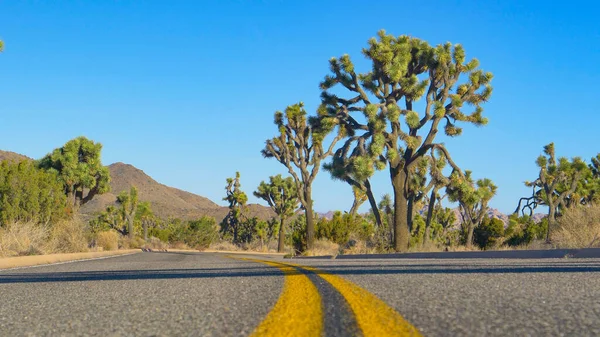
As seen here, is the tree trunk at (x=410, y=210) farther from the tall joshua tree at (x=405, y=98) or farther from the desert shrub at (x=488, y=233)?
the desert shrub at (x=488, y=233)

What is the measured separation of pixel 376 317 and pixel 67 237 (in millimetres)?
15533

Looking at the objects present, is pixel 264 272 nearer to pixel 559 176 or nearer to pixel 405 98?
Result: pixel 405 98

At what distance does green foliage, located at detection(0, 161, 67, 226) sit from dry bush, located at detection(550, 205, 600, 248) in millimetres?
14423

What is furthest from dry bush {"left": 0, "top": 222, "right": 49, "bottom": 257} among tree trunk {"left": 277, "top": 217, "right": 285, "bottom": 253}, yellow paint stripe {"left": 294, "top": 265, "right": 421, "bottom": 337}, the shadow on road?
tree trunk {"left": 277, "top": 217, "right": 285, "bottom": 253}

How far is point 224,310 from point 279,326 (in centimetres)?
79

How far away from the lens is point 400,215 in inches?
735

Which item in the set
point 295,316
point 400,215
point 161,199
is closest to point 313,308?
point 295,316

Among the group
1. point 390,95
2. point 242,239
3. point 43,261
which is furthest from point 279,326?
point 242,239

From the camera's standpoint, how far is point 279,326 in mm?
2227

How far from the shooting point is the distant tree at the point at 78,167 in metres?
32.9

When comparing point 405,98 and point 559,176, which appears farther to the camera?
point 559,176

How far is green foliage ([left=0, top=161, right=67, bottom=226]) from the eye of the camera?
54.0 feet

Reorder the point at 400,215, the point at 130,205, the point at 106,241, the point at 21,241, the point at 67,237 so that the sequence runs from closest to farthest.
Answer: the point at 21,241 < the point at 67,237 < the point at 400,215 < the point at 106,241 < the point at 130,205

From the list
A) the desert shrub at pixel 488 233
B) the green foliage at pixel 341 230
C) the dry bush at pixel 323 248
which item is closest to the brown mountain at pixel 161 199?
the desert shrub at pixel 488 233
